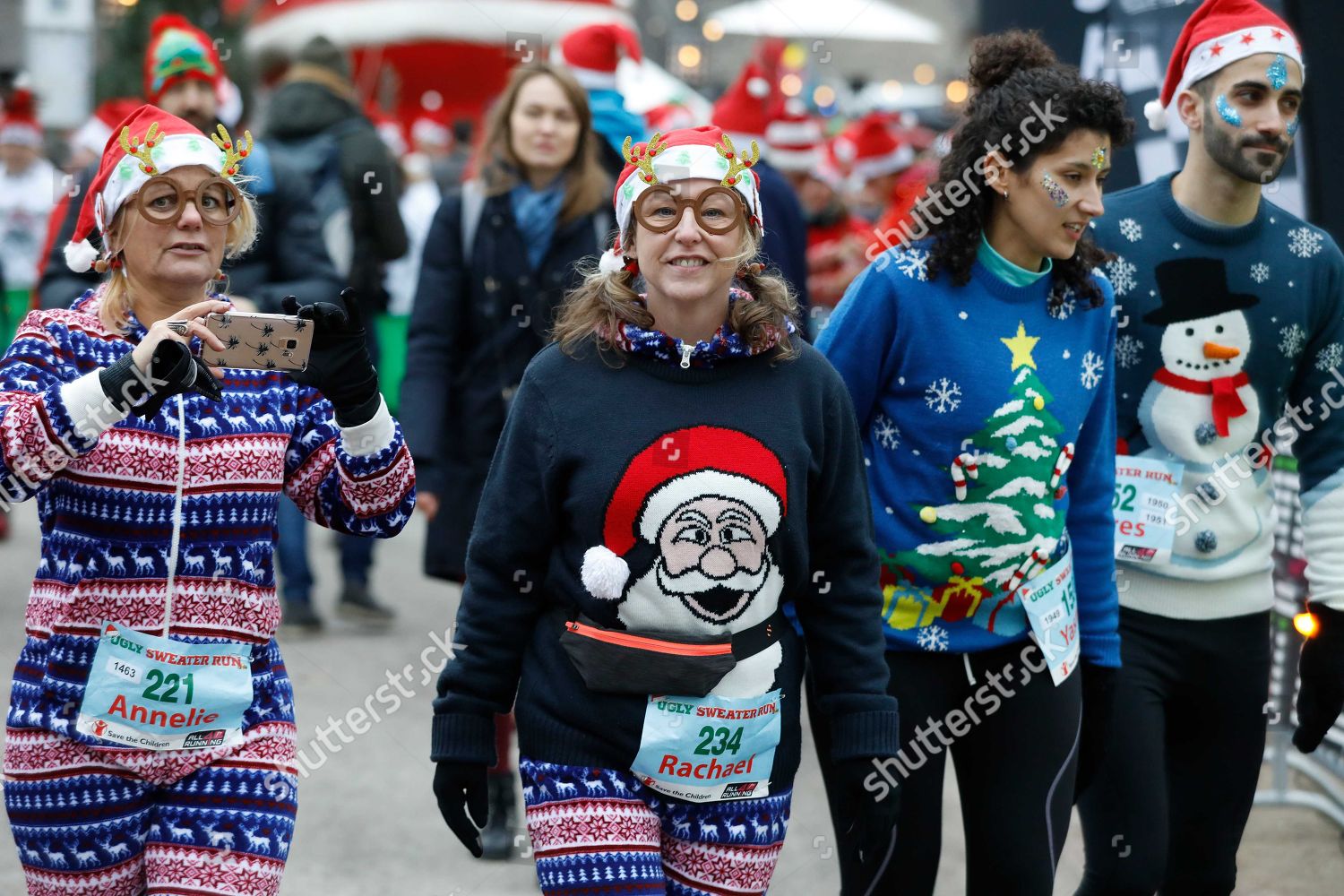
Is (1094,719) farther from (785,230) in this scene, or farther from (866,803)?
(785,230)

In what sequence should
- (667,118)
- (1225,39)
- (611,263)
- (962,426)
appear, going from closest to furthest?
(611,263) < (962,426) < (1225,39) < (667,118)

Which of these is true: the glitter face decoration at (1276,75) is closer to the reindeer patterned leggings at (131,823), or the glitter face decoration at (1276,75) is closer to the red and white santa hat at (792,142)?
the reindeer patterned leggings at (131,823)

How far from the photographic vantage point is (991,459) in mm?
3584

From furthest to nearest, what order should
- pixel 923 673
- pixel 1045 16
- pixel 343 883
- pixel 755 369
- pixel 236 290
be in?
pixel 1045 16
pixel 236 290
pixel 343 883
pixel 923 673
pixel 755 369

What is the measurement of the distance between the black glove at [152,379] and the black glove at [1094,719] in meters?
2.00

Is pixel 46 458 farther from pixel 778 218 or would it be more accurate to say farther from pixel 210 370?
pixel 778 218

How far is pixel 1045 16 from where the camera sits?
25.3ft

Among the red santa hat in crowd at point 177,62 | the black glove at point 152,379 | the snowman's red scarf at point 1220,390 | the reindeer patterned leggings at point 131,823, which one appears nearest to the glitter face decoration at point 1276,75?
the snowman's red scarf at point 1220,390

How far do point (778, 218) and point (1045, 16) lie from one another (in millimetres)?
2181

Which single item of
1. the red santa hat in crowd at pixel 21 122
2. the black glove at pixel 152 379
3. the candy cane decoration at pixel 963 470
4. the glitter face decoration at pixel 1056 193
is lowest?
the red santa hat in crowd at pixel 21 122

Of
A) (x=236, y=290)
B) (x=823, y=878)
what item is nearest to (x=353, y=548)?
(x=236, y=290)

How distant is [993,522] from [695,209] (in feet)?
3.09

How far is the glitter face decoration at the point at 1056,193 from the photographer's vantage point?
360cm
